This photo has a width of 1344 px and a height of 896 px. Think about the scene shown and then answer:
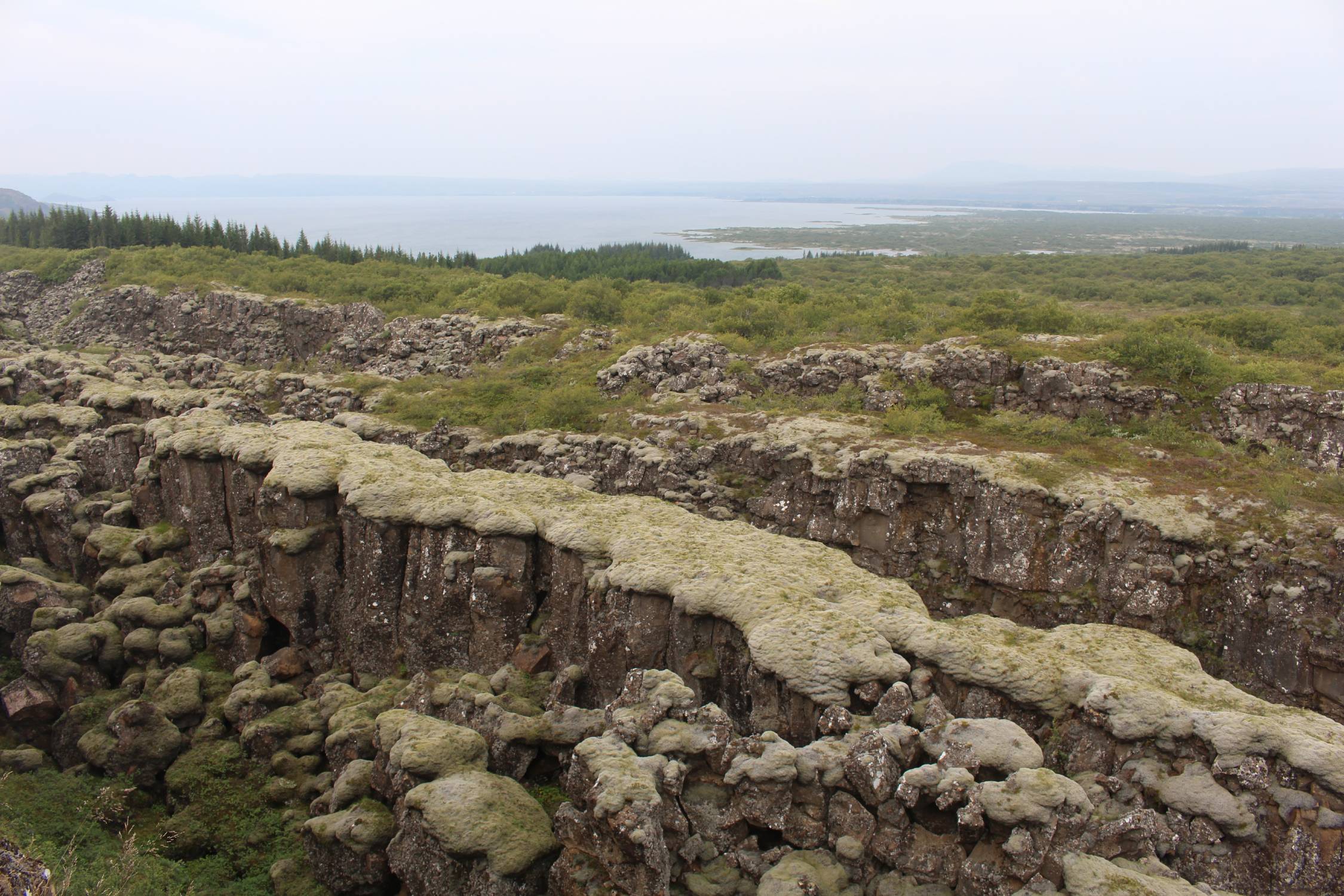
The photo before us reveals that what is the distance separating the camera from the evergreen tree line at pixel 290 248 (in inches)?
2896

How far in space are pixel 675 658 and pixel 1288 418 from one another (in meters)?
20.9

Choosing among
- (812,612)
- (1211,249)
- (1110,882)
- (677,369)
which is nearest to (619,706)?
(812,612)

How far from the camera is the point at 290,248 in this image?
74.8 meters

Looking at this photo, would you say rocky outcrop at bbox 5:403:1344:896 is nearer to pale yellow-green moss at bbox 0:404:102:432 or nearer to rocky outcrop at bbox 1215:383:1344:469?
pale yellow-green moss at bbox 0:404:102:432

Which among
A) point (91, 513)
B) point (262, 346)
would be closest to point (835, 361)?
point (91, 513)

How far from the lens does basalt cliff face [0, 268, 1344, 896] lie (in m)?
11.1

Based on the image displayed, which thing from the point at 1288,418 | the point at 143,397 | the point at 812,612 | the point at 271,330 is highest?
the point at 271,330

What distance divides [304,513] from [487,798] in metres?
9.72

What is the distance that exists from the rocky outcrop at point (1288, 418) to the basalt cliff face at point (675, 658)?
21.4 ft

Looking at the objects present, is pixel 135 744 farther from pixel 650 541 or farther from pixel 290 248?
pixel 290 248

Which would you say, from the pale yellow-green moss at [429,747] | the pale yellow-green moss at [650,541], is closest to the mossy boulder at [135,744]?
the pale yellow-green moss at [650,541]

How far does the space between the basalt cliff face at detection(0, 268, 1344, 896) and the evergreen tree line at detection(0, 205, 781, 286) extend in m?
48.1

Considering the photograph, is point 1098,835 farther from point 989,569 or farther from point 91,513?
point 91,513

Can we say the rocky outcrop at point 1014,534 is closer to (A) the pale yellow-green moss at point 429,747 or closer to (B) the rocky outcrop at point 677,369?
(B) the rocky outcrop at point 677,369
